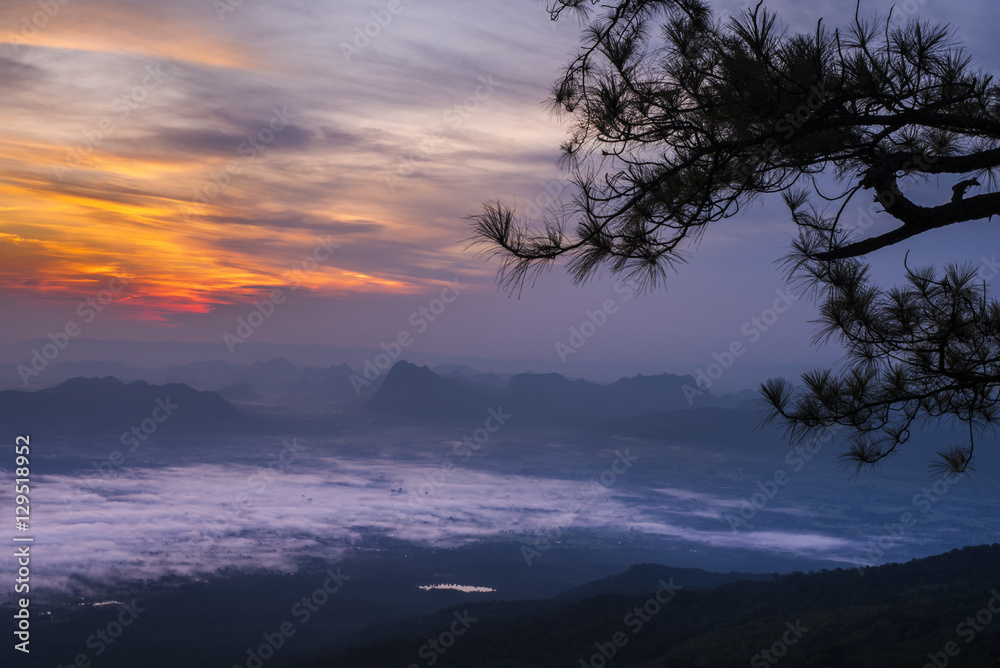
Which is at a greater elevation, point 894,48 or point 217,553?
point 894,48

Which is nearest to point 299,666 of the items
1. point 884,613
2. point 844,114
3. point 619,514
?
point 884,613

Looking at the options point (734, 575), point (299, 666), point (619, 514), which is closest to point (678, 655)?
point (299, 666)

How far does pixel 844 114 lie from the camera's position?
3445 millimetres

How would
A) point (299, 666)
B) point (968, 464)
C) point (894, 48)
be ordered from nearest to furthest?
1. point (894, 48)
2. point (968, 464)
3. point (299, 666)

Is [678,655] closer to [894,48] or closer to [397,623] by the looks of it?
[894,48]

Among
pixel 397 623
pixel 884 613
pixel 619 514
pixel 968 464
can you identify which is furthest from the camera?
pixel 619 514

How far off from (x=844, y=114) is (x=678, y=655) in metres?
28.5

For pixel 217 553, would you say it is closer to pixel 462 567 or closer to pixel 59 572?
pixel 59 572

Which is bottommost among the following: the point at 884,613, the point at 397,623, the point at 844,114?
the point at 397,623

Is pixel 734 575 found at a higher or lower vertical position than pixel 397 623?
higher

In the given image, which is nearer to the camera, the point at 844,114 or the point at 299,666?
the point at 844,114

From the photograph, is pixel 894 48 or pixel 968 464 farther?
pixel 968 464

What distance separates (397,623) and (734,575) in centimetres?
3201

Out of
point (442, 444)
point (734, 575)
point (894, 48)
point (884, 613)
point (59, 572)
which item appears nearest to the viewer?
point (894, 48)
